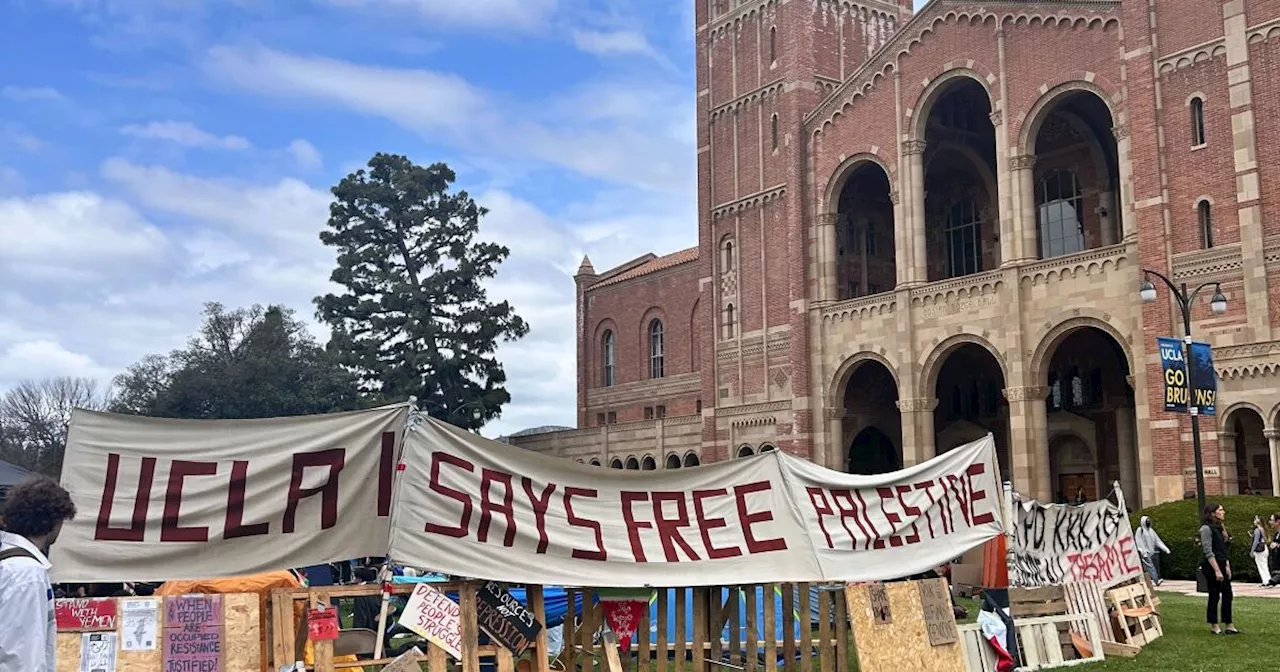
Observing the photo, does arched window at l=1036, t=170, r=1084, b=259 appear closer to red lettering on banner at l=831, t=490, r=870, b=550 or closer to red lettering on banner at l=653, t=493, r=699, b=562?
red lettering on banner at l=831, t=490, r=870, b=550

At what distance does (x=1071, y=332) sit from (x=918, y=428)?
5538mm

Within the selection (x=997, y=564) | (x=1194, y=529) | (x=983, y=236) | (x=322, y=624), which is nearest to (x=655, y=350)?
(x=983, y=236)

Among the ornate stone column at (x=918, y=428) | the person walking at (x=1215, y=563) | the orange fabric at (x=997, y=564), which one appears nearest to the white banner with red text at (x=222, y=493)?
the orange fabric at (x=997, y=564)

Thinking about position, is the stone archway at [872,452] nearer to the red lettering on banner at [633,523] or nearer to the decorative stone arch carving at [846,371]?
the decorative stone arch carving at [846,371]

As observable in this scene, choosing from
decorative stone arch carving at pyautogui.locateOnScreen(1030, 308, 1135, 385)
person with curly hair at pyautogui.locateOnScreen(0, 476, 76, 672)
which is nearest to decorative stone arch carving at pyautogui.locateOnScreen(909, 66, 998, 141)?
decorative stone arch carving at pyautogui.locateOnScreen(1030, 308, 1135, 385)

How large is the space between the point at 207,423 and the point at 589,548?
117 inches

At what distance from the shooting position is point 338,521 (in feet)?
26.7

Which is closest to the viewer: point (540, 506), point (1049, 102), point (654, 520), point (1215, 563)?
point (540, 506)

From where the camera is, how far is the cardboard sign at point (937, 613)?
34.6 feet

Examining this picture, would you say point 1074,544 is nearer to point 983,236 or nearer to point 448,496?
point 448,496

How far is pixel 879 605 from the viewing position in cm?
1042

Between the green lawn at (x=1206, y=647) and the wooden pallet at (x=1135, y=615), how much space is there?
148 millimetres

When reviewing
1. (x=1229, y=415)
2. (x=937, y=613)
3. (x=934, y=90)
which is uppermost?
(x=934, y=90)

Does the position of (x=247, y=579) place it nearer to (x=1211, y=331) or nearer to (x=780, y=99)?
(x=1211, y=331)
